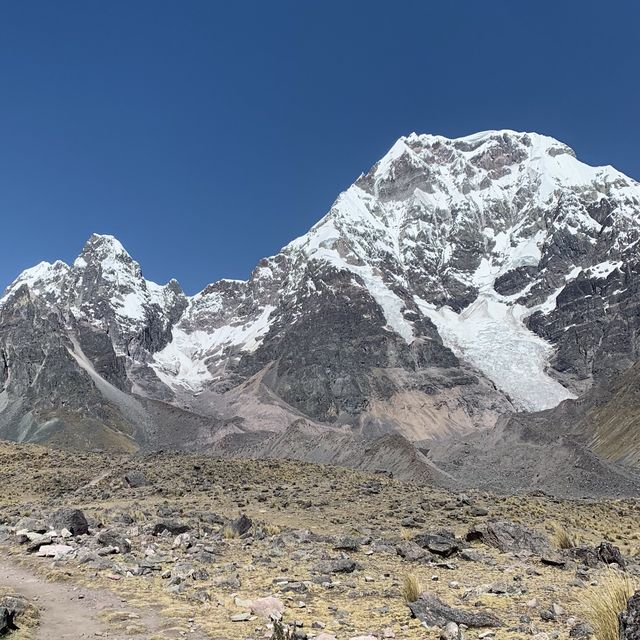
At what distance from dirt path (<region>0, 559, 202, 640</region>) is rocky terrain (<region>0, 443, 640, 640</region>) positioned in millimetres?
55

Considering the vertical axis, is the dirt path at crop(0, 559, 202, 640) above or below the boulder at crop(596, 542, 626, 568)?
below

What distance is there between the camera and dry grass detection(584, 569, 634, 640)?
891 cm

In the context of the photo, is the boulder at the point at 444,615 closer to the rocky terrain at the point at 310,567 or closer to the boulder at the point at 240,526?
the rocky terrain at the point at 310,567

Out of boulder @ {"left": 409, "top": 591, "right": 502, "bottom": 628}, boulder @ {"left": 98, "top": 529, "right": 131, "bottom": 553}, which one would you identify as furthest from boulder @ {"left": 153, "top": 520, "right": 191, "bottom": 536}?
boulder @ {"left": 409, "top": 591, "right": 502, "bottom": 628}

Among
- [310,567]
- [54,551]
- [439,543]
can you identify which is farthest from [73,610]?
[439,543]

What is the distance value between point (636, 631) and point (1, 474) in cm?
5414

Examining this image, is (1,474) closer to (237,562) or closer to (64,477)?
(64,477)

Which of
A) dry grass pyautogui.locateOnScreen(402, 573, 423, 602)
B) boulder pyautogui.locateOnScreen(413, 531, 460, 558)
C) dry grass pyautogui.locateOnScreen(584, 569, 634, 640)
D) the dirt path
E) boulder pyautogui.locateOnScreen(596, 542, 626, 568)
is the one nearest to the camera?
dry grass pyautogui.locateOnScreen(584, 569, 634, 640)

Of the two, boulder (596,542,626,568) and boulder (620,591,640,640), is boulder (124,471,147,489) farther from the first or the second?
boulder (620,591,640,640)

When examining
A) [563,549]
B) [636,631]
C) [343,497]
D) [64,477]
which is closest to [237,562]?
[563,549]

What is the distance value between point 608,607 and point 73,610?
11.2 m

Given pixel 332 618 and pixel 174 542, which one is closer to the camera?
pixel 332 618

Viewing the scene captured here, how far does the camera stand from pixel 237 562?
19281 millimetres

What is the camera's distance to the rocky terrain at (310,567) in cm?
1252
